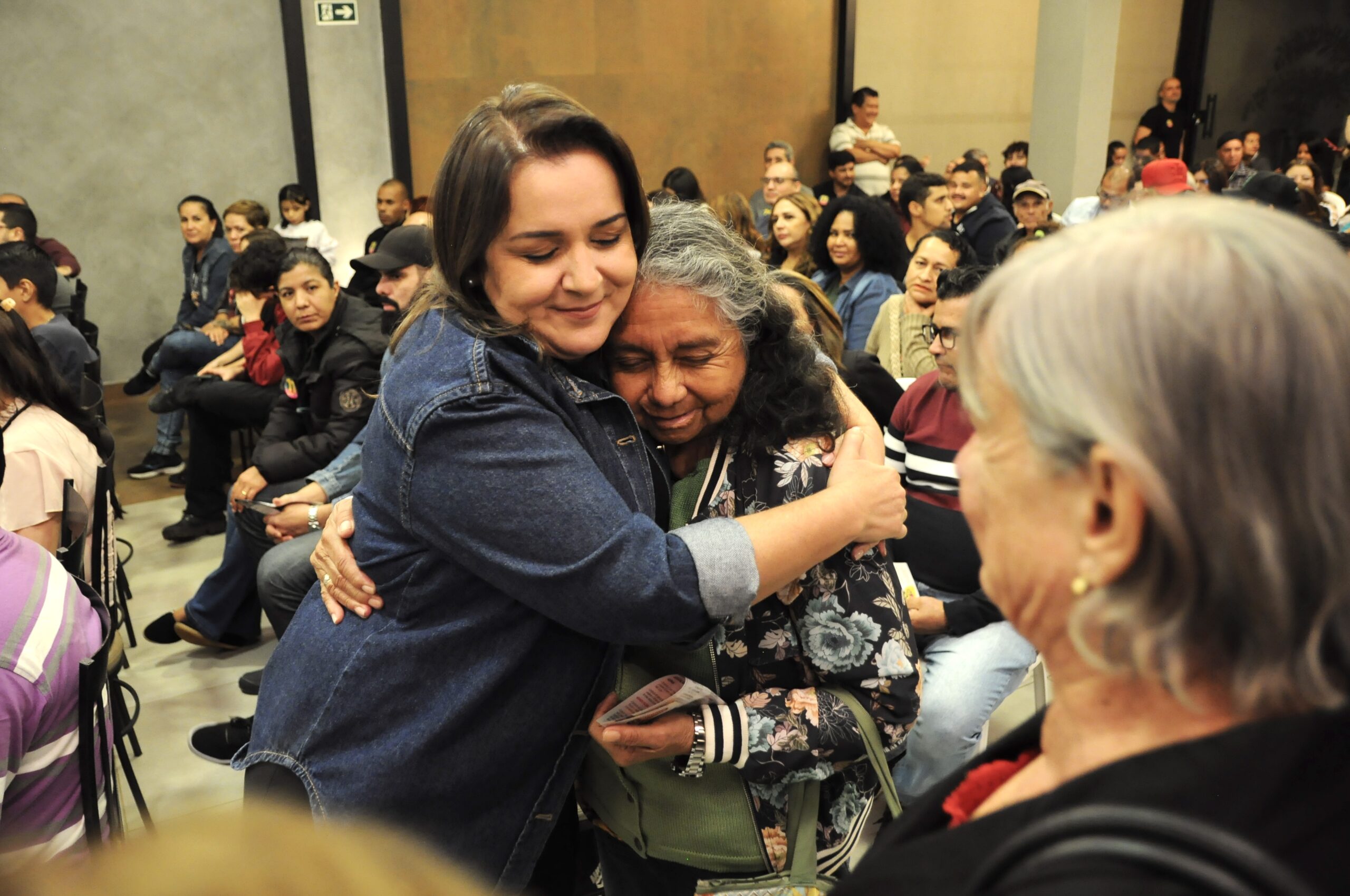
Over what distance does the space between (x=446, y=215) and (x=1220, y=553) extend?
40.2 inches

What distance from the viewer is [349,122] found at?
898 centimetres

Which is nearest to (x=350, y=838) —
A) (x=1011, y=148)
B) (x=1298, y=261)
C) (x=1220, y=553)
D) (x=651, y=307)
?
(x=1220, y=553)

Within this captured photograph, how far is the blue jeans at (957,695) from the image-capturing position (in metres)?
2.60

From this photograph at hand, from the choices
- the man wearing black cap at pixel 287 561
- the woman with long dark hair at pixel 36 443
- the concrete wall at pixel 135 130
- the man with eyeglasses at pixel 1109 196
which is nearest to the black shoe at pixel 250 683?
the man wearing black cap at pixel 287 561

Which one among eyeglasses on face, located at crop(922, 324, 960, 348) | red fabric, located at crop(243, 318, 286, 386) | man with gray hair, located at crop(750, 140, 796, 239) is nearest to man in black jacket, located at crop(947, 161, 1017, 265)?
man with gray hair, located at crop(750, 140, 796, 239)

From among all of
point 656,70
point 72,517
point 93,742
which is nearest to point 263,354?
point 72,517

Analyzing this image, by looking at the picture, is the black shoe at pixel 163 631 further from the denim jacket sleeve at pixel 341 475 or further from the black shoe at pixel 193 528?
the black shoe at pixel 193 528

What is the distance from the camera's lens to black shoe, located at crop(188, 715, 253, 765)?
329cm

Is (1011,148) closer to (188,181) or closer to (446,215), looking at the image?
(188,181)

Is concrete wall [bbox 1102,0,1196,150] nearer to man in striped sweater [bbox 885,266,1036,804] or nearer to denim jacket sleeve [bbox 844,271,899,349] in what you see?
denim jacket sleeve [bbox 844,271,899,349]

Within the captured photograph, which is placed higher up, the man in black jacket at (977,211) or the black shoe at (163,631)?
the man in black jacket at (977,211)

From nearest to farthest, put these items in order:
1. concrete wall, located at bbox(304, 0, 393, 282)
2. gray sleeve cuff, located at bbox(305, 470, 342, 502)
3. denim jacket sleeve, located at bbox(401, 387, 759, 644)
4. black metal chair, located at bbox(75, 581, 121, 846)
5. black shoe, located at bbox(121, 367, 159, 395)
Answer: denim jacket sleeve, located at bbox(401, 387, 759, 644), black metal chair, located at bbox(75, 581, 121, 846), gray sleeve cuff, located at bbox(305, 470, 342, 502), black shoe, located at bbox(121, 367, 159, 395), concrete wall, located at bbox(304, 0, 393, 282)

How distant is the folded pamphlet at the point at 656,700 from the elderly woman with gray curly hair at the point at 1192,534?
2.49 ft

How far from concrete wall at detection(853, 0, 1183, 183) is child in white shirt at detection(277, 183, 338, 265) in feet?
20.7
